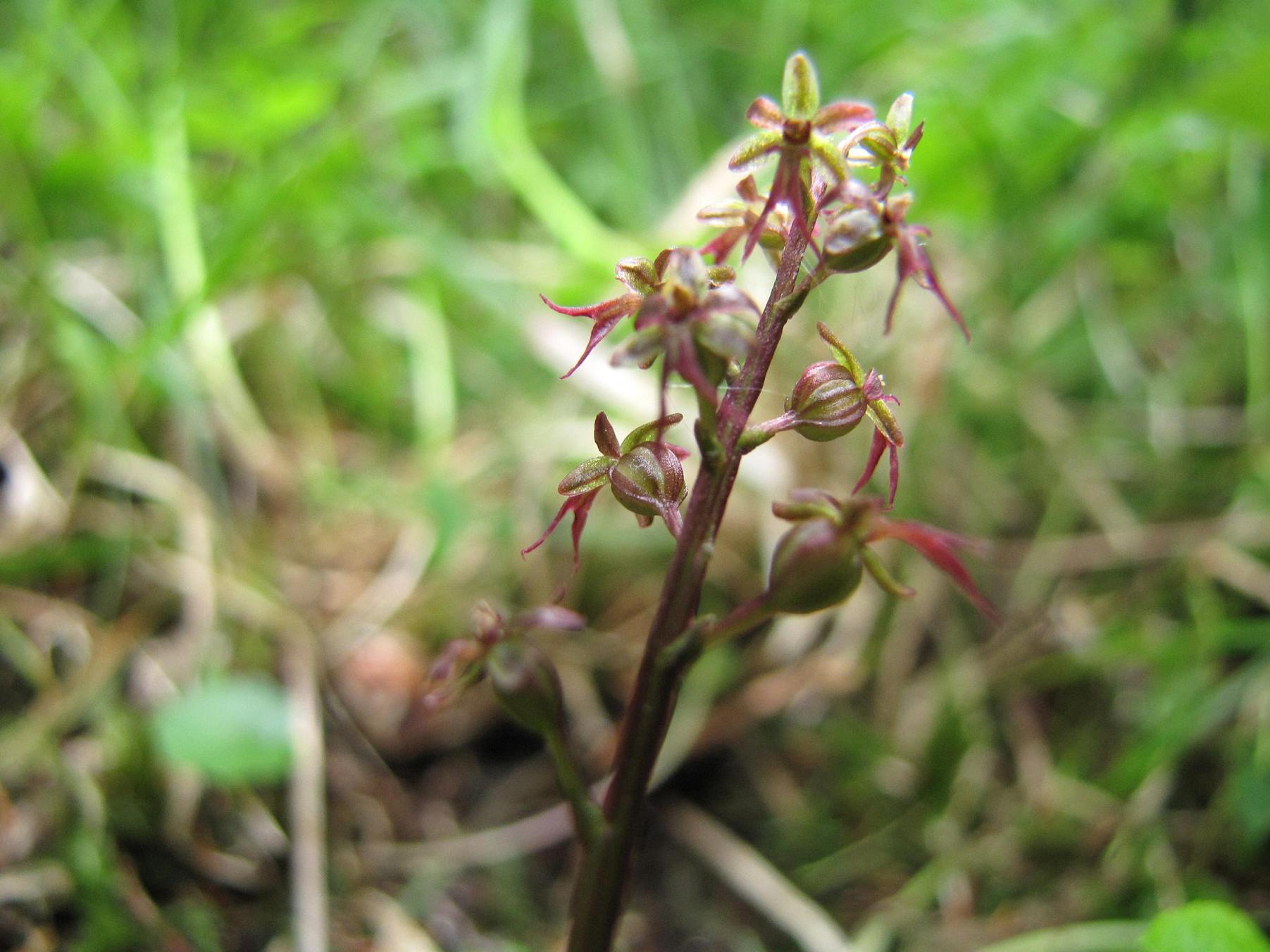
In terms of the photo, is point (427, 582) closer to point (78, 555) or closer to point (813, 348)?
point (78, 555)

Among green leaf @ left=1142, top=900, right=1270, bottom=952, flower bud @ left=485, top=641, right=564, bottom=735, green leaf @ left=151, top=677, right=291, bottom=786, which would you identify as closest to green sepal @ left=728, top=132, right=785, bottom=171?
flower bud @ left=485, top=641, right=564, bottom=735

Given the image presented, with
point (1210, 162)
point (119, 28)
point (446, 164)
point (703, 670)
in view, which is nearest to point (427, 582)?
point (703, 670)

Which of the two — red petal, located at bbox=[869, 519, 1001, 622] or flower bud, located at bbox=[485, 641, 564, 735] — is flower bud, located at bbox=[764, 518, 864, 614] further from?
flower bud, located at bbox=[485, 641, 564, 735]

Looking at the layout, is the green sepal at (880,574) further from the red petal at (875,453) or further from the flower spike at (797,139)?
the flower spike at (797,139)

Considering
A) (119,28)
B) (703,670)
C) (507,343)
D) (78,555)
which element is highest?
(119,28)

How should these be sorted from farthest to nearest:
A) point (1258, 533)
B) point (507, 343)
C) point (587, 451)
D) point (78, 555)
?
point (507, 343) < point (587, 451) < point (1258, 533) < point (78, 555)

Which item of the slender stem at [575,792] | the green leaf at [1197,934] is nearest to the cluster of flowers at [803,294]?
the slender stem at [575,792]

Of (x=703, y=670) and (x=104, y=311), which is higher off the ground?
(x=104, y=311)
